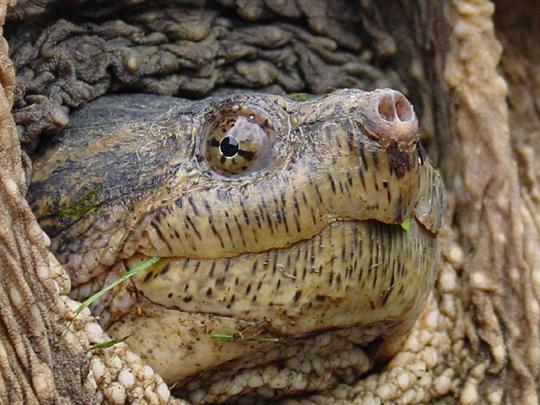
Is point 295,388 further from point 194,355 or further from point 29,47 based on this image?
point 29,47

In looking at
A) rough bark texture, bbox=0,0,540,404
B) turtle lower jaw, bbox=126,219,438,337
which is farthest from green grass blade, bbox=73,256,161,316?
rough bark texture, bbox=0,0,540,404

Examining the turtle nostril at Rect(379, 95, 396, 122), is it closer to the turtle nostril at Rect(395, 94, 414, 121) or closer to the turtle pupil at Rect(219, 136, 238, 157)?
the turtle nostril at Rect(395, 94, 414, 121)

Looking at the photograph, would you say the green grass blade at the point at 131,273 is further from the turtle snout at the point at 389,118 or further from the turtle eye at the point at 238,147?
the turtle snout at the point at 389,118

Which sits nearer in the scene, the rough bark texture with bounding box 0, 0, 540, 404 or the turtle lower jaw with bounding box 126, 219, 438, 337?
the turtle lower jaw with bounding box 126, 219, 438, 337

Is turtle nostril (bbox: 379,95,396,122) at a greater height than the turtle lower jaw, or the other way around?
turtle nostril (bbox: 379,95,396,122)

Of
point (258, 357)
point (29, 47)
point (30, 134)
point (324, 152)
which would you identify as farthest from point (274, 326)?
point (29, 47)

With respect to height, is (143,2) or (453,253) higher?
(143,2)

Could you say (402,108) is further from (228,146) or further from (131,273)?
(131,273)
